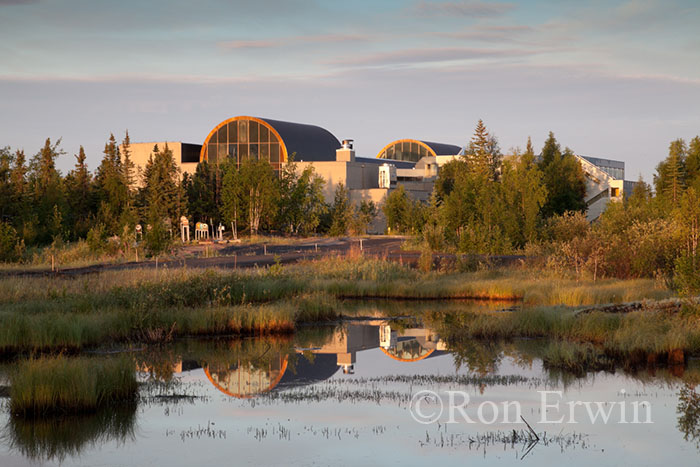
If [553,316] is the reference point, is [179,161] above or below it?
above

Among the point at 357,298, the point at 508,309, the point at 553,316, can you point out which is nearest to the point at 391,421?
the point at 553,316

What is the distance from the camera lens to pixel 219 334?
19.1 metres

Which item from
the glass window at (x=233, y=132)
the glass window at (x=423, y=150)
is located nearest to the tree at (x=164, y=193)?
the glass window at (x=233, y=132)

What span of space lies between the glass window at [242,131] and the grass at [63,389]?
55961 millimetres

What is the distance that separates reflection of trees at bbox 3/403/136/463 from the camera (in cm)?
1018

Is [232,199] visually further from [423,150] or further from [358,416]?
[358,416]

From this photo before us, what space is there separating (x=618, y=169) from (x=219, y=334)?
2536 inches

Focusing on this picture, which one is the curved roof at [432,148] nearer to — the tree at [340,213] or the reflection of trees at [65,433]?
the tree at [340,213]

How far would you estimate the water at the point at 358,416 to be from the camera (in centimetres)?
1003

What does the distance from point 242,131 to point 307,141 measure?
557cm

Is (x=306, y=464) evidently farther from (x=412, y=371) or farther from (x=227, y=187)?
(x=227, y=187)

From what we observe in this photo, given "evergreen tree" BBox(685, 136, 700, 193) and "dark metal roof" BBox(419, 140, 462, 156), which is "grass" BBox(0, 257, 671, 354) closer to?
"evergreen tree" BBox(685, 136, 700, 193)

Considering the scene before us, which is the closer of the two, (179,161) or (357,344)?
(357,344)

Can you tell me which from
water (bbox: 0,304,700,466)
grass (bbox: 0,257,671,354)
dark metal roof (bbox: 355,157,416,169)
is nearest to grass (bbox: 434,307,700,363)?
grass (bbox: 0,257,671,354)
